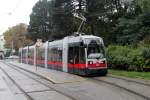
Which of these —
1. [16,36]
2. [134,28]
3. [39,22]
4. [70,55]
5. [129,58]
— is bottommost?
[129,58]

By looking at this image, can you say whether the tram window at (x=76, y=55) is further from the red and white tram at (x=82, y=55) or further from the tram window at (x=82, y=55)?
the tram window at (x=82, y=55)

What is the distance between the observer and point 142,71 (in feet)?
81.1

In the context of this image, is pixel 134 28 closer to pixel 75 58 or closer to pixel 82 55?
pixel 75 58

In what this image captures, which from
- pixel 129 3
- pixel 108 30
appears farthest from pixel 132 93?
pixel 108 30

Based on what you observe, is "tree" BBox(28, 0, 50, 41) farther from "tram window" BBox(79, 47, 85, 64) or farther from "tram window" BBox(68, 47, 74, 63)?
"tram window" BBox(79, 47, 85, 64)

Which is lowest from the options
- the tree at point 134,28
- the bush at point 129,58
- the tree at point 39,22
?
the bush at point 129,58

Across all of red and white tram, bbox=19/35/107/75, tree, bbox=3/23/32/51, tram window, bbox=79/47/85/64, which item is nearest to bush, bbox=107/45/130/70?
red and white tram, bbox=19/35/107/75

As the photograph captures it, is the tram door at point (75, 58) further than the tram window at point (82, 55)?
Yes

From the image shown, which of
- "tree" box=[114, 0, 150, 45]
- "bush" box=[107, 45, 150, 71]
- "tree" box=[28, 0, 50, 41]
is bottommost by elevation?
"bush" box=[107, 45, 150, 71]

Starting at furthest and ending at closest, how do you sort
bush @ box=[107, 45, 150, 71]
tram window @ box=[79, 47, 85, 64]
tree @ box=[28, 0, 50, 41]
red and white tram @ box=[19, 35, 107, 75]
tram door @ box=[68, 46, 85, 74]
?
tree @ box=[28, 0, 50, 41] → bush @ box=[107, 45, 150, 71] → tram door @ box=[68, 46, 85, 74] → tram window @ box=[79, 47, 85, 64] → red and white tram @ box=[19, 35, 107, 75]

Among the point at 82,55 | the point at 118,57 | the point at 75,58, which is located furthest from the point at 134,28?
the point at 82,55

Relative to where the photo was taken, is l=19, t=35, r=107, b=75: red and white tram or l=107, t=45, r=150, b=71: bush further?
l=107, t=45, r=150, b=71: bush

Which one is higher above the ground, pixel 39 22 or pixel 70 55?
pixel 39 22

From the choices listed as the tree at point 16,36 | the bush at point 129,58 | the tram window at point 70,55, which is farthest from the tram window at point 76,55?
the tree at point 16,36
